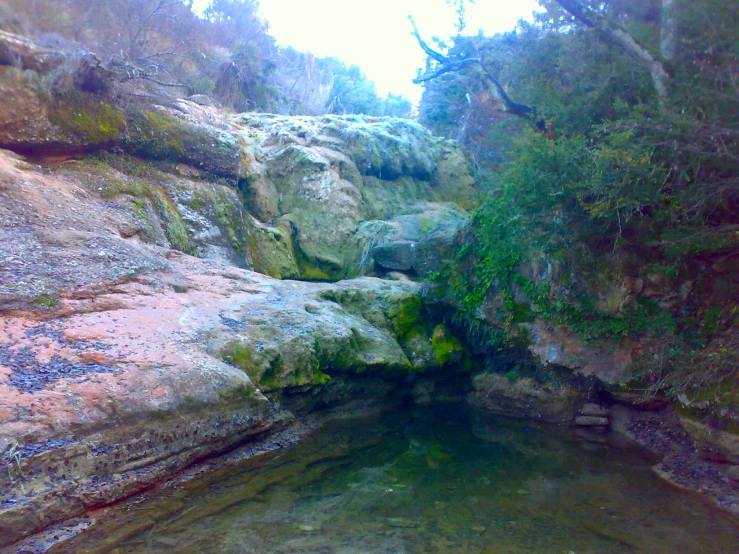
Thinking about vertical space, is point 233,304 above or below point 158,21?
below

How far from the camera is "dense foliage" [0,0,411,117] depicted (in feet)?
37.7

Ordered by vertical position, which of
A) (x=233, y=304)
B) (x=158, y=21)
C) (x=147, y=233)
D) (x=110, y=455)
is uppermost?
(x=158, y=21)

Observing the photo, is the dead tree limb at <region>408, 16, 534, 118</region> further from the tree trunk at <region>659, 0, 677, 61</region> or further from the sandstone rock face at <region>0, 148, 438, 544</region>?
the sandstone rock face at <region>0, 148, 438, 544</region>

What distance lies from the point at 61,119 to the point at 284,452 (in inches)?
259

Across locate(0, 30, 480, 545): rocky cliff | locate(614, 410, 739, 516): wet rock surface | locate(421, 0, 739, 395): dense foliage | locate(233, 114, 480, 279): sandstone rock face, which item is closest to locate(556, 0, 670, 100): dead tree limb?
locate(421, 0, 739, 395): dense foliage

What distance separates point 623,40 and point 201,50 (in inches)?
495

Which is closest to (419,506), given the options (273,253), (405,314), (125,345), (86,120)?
(125,345)

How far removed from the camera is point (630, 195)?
6359mm

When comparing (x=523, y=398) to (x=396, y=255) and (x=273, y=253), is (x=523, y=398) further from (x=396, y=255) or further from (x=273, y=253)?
(x=273, y=253)

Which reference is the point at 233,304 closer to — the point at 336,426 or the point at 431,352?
the point at 336,426

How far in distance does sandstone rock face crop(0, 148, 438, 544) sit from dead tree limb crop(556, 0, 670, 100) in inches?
Answer: 204

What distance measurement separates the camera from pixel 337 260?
494 inches

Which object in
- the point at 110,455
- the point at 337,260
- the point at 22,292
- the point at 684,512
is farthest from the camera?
the point at 337,260

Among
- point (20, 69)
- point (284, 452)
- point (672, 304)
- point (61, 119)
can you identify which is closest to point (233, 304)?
point (284, 452)
